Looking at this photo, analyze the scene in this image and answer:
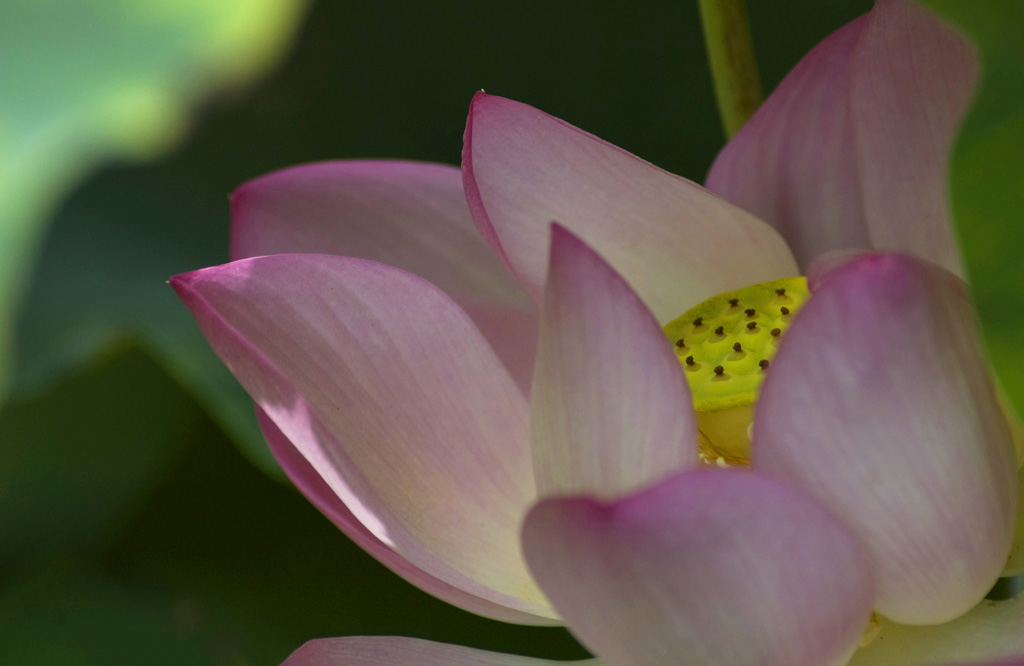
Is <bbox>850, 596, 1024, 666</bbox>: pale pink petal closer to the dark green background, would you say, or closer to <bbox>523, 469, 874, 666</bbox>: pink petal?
<bbox>523, 469, 874, 666</bbox>: pink petal

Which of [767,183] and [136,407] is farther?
[136,407]

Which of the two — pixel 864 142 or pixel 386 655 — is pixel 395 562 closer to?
pixel 386 655

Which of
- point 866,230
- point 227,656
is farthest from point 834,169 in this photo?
point 227,656

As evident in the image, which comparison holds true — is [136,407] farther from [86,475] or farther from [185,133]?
[185,133]

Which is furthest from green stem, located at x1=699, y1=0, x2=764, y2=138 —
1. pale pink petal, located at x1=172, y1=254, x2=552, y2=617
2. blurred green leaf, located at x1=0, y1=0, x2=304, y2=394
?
blurred green leaf, located at x1=0, y1=0, x2=304, y2=394

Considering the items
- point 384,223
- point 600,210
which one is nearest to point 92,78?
point 384,223

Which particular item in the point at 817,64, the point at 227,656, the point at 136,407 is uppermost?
the point at 817,64

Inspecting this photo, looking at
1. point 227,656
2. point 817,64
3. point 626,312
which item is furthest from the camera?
point 227,656
